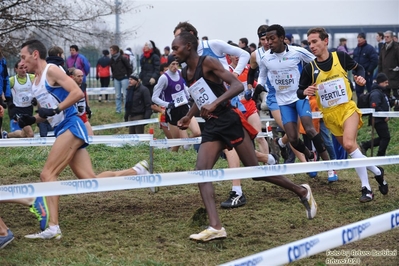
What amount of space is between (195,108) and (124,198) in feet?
7.37

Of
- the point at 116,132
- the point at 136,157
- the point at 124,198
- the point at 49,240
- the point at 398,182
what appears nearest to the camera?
the point at 49,240

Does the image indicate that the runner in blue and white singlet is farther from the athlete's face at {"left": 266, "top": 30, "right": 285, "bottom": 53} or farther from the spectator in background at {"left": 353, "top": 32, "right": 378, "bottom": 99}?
the spectator in background at {"left": 353, "top": 32, "right": 378, "bottom": 99}

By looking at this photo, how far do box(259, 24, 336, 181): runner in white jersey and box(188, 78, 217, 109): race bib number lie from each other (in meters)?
2.58

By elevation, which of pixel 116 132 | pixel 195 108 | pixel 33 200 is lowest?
pixel 116 132

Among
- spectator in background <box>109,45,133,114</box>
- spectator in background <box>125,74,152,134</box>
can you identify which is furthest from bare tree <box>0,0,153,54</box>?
spectator in background <box>125,74,152,134</box>

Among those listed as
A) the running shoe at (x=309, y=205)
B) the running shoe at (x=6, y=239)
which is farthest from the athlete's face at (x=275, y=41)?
the running shoe at (x=6, y=239)

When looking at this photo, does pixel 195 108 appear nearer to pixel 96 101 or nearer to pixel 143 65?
pixel 143 65

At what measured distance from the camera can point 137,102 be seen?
54.6 ft

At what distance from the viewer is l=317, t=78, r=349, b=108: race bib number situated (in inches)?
335

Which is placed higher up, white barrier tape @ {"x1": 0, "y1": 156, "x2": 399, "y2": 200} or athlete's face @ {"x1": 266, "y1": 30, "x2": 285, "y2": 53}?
athlete's face @ {"x1": 266, "y1": 30, "x2": 285, "y2": 53}

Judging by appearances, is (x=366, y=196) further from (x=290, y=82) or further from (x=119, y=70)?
(x=119, y=70)

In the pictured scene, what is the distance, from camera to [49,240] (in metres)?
6.96

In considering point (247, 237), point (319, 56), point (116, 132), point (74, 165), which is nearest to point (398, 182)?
point (319, 56)

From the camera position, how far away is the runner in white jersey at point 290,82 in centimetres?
934
